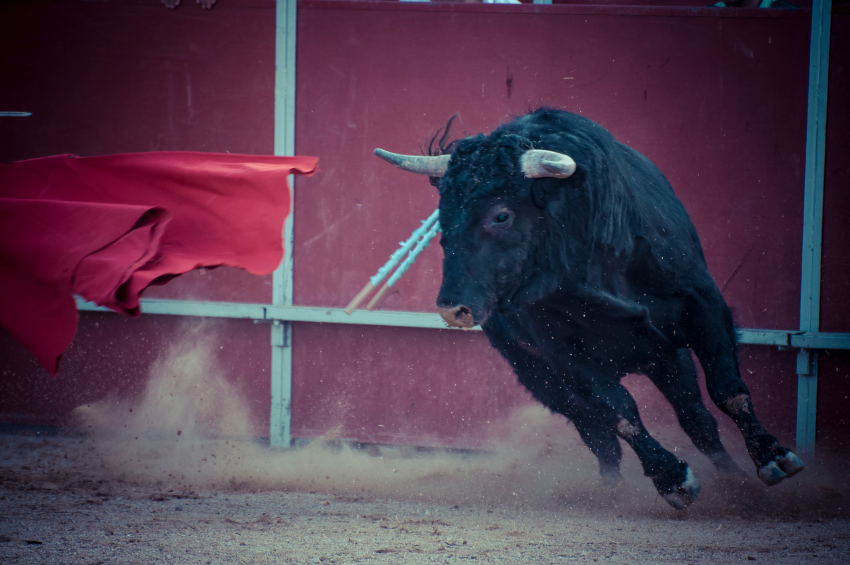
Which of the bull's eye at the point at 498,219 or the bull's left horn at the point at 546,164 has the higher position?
the bull's left horn at the point at 546,164

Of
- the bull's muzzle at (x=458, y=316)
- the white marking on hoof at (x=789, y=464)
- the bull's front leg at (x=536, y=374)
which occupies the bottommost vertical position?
the white marking on hoof at (x=789, y=464)

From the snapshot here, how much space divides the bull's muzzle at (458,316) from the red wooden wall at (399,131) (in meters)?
2.03

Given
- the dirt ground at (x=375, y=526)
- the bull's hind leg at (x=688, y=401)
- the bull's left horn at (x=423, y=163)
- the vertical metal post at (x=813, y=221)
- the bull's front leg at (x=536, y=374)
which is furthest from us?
the vertical metal post at (x=813, y=221)

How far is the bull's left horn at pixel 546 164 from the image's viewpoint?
2848 mm

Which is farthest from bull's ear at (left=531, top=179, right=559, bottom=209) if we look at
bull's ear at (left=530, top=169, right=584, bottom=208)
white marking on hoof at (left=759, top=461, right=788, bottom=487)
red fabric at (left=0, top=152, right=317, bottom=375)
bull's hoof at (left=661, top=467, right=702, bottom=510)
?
white marking on hoof at (left=759, top=461, right=788, bottom=487)

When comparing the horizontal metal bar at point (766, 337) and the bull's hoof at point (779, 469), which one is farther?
the horizontal metal bar at point (766, 337)

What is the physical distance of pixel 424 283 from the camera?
4809 millimetres

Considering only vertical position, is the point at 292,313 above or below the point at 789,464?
above

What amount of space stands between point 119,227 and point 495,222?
144 cm

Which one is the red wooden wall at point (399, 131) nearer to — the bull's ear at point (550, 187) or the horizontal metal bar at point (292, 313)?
the horizontal metal bar at point (292, 313)

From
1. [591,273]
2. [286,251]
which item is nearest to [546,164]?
[591,273]

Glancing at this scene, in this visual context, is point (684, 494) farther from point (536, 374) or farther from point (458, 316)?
point (458, 316)

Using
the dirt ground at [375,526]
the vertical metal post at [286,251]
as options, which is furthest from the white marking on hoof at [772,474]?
the vertical metal post at [286,251]

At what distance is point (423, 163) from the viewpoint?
331cm
